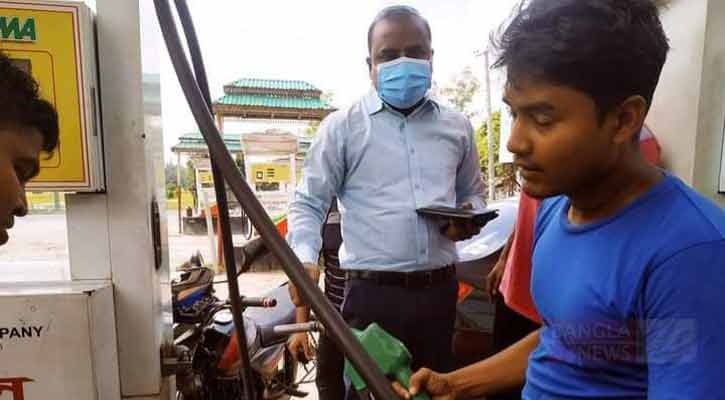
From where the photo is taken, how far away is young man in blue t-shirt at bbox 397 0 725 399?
522mm

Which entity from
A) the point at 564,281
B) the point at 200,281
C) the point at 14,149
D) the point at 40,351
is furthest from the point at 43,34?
the point at 200,281

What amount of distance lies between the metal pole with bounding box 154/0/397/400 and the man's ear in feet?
1.46

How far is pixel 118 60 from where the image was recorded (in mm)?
865

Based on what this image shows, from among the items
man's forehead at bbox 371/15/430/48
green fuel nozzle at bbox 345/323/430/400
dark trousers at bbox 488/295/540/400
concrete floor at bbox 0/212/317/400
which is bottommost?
dark trousers at bbox 488/295/540/400

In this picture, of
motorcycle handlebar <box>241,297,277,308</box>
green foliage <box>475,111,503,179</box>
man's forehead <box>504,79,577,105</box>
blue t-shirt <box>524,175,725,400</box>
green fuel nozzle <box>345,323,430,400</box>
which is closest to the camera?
blue t-shirt <box>524,175,725,400</box>

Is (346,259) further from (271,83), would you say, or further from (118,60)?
(271,83)

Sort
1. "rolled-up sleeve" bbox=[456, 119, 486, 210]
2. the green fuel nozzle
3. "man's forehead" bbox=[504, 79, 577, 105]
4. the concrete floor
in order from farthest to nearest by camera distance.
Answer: "rolled-up sleeve" bbox=[456, 119, 486, 210]
the concrete floor
the green fuel nozzle
"man's forehead" bbox=[504, 79, 577, 105]

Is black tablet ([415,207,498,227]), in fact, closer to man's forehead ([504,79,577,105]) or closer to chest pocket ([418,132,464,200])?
chest pocket ([418,132,464,200])

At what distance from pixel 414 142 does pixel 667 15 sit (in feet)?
3.26

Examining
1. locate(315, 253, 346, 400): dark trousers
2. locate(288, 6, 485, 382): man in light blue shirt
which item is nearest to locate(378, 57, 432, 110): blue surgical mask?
locate(288, 6, 485, 382): man in light blue shirt

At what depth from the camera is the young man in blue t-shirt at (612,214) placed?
1.71ft

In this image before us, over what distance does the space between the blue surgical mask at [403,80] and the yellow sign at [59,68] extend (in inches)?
35.7

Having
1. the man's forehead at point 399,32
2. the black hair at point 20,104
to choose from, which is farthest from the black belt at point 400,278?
the black hair at point 20,104

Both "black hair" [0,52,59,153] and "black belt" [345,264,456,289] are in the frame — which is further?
"black belt" [345,264,456,289]
